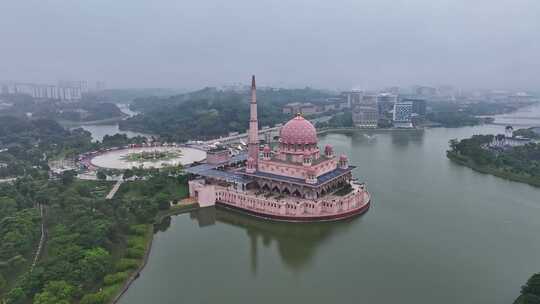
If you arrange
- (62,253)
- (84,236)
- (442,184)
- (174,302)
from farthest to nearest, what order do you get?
(442,184), (84,236), (62,253), (174,302)

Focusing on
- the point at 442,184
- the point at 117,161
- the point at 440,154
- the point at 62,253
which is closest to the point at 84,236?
the point at 62,253

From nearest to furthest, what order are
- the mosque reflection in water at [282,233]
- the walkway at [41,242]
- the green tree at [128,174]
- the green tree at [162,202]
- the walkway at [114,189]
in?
the walkway at [41,242] < the mosque reflection in water at [282,233] < the green tree at [162,202] < the walkway at [114,189] < the green tree at [128,174]

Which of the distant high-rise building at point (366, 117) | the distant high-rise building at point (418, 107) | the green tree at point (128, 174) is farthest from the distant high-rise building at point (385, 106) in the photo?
the green tree at point (128, 174)

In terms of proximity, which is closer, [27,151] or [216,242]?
[216,242]

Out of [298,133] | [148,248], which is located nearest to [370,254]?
[298,133]

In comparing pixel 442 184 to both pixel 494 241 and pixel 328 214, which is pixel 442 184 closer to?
pixel 494 241

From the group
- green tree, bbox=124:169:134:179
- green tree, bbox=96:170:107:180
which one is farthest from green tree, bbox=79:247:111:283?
green tree, bbox=96:170:107:180

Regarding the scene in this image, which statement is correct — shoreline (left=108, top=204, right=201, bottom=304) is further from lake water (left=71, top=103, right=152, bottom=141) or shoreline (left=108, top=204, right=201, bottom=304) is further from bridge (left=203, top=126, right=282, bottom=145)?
lake water (left=71, top=103, right=152, bottom=141)

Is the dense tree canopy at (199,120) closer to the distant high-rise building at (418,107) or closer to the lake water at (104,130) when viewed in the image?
the lake water at (104,130)
